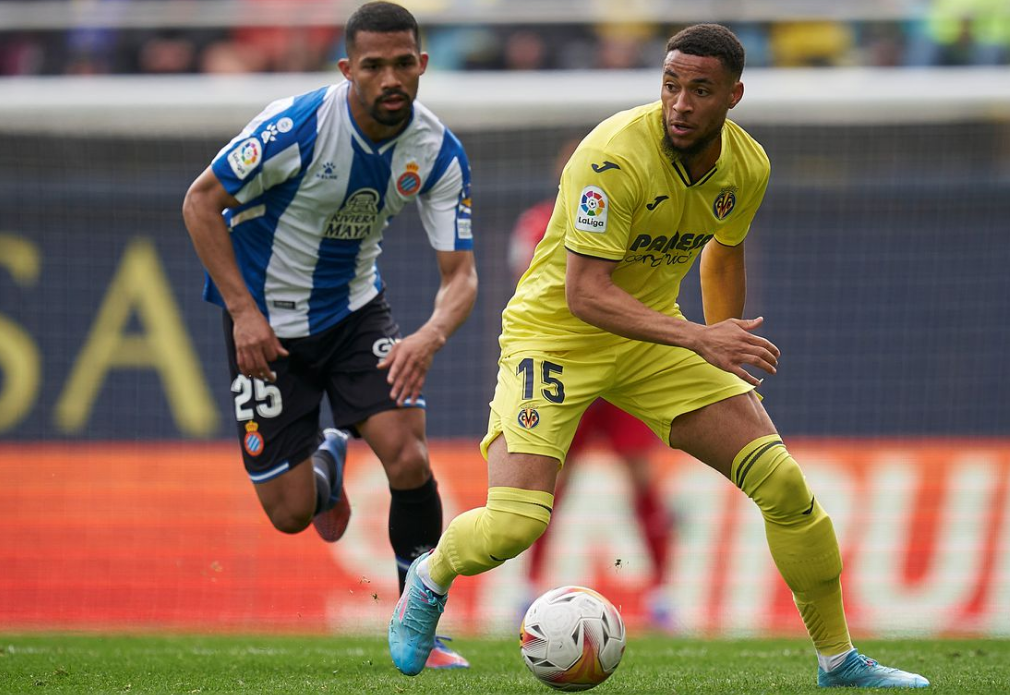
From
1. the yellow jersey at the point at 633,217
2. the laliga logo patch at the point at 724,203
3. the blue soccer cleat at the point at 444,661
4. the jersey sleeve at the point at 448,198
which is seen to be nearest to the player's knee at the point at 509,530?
the yellow jersey at the point at 633,217

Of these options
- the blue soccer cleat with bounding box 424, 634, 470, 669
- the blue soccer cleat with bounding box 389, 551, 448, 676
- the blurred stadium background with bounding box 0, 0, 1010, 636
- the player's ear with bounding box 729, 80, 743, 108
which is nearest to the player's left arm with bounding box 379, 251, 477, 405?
the blue soccer cleat with bounding box 389, 551, 448, 676

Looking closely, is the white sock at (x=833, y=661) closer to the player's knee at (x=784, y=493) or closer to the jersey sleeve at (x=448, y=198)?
the player's knee at (x=784, y=493)

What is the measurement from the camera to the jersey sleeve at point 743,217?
5.28 m

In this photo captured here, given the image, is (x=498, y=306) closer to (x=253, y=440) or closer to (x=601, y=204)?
(x=253, y=440)

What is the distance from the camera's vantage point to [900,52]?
13734 mm

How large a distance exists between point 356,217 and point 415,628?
6.11ft

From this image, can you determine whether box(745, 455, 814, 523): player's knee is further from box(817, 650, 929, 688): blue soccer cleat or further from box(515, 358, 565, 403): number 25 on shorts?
box(515, 358, 565, 403): number 25 on shorts

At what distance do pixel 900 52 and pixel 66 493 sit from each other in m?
8.81

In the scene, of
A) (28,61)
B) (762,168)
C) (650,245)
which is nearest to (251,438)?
(650,245)

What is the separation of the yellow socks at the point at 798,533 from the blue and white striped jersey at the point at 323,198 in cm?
177

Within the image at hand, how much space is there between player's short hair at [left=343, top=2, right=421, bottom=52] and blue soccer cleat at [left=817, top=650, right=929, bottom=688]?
2992mm

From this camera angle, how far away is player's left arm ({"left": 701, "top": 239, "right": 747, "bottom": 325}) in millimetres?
5539

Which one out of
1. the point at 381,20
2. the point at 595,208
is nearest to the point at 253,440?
the point at 381,20

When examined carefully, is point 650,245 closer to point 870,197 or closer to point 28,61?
point 870,197
